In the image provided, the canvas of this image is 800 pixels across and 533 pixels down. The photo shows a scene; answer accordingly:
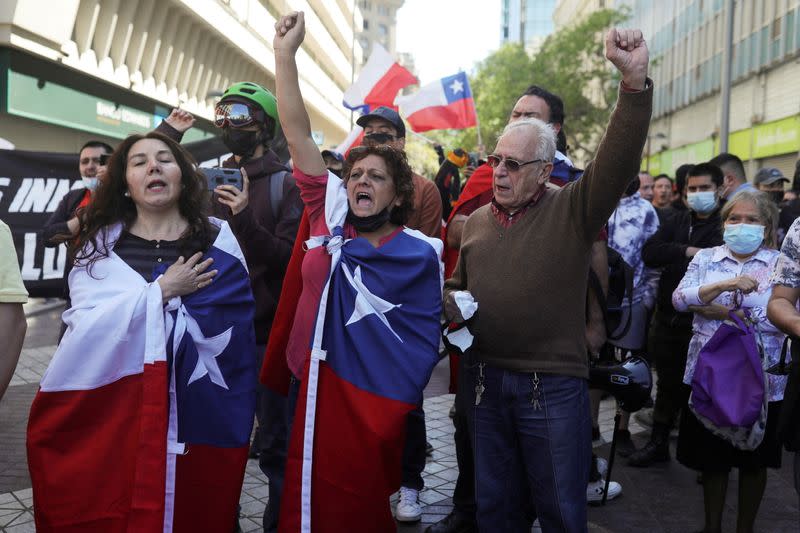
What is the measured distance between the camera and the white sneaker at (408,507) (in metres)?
4.64

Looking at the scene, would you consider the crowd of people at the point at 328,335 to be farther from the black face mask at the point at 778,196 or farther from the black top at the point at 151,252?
the black face mask at the point at 778,196

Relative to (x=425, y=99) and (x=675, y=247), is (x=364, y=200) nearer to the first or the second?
(x=675, y=247)

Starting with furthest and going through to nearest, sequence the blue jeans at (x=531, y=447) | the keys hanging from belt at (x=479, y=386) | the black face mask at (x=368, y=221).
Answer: the black face mask at (x=368, y=221), the keys hanging from belt at (x=479, y=386), the blue jeans at (x=531, y=447)

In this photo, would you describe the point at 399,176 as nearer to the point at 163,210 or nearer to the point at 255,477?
the point at 163,210

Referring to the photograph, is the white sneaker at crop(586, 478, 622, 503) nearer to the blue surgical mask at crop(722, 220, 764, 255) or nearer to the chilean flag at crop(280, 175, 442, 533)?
the blue surgical mask at crop(722, 220, 764, 255)

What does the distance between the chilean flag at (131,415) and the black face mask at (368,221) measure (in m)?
0.68

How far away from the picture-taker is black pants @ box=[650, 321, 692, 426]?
5895 mm

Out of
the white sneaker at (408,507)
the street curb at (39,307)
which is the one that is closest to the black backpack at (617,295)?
the white sneaker at (408,507)

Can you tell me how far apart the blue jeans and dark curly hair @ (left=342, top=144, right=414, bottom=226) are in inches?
30.2

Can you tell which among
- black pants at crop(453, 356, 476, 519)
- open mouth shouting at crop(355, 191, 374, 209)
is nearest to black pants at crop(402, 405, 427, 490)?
black pants at crop(453, 356, 476, 519)

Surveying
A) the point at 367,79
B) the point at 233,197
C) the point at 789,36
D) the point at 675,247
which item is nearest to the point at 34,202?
the point at 367,79

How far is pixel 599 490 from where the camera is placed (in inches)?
200

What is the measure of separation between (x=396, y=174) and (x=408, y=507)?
199 centimetres

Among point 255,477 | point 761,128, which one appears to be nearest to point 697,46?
point 761,128
